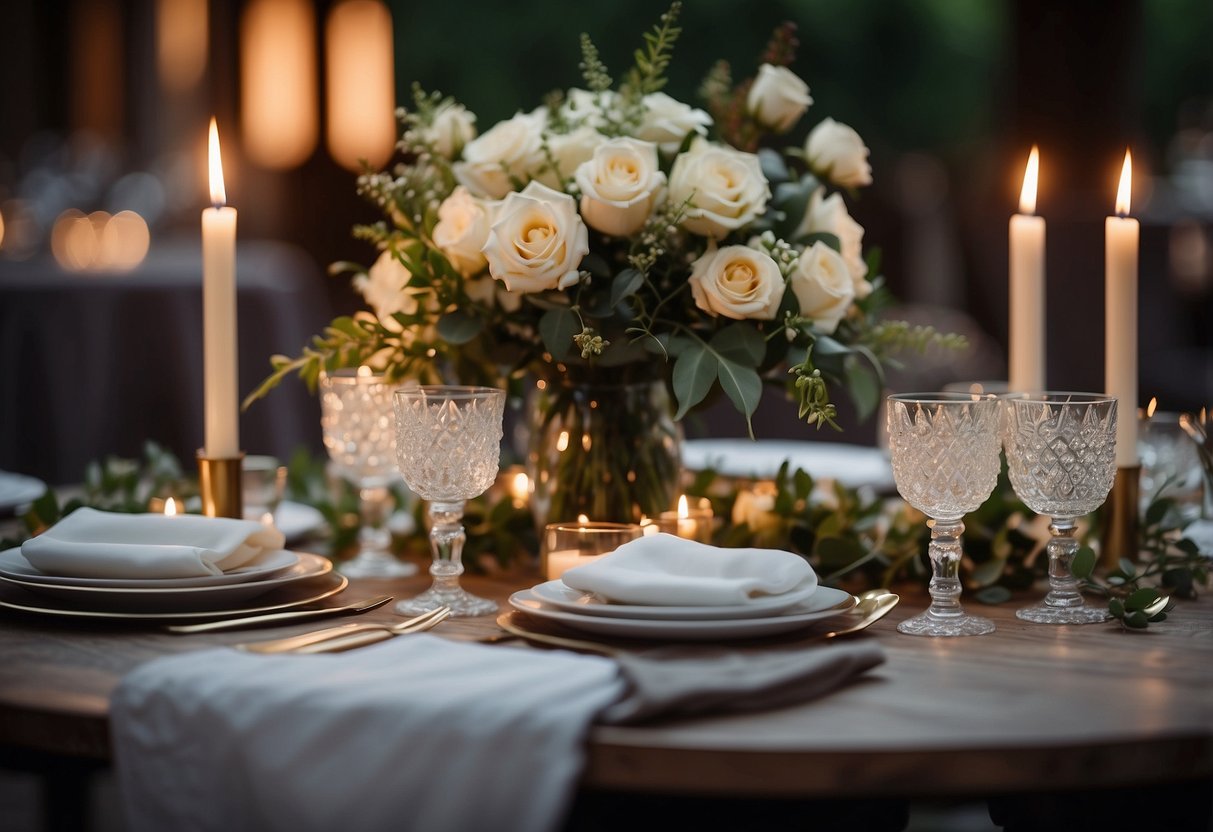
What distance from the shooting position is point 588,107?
4.57 ft

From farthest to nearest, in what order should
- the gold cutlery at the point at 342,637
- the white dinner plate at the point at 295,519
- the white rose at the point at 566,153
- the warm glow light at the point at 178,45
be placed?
1. the warm glow light at the point at 178,45
2. the white dinner plate at the point at 295,519
3. the white rose at the point at 566,153
4. the gold cutlery at the point at 342,637

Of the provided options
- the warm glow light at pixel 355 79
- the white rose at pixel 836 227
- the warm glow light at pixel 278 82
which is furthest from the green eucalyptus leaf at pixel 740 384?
the warm glow light at pixel 355 79

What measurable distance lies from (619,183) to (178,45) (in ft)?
27.8

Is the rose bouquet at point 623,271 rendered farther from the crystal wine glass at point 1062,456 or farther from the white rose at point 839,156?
the crystal wine glass at point 1062,456

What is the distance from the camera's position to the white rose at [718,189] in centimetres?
124

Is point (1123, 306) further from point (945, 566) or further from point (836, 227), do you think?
point (945, 566)

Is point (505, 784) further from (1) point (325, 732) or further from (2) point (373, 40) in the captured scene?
(2) point (373, 40)

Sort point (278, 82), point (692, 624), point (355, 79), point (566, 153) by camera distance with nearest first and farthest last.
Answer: point (692, 624)
point (566, 153)
point (278, 82)
point (355, 79)

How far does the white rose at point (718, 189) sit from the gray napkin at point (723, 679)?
0.43 metres

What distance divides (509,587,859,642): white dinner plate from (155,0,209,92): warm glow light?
8.25 m

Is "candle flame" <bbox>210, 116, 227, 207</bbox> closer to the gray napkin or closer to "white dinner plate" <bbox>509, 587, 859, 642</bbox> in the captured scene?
"white dinner plate" <bbox>509, 587, 859, 642</bbox>

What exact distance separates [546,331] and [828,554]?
1.11ft

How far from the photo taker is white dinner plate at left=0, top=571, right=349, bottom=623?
1113mm

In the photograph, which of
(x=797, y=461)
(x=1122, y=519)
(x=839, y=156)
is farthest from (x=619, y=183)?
(x=797, y=461)
